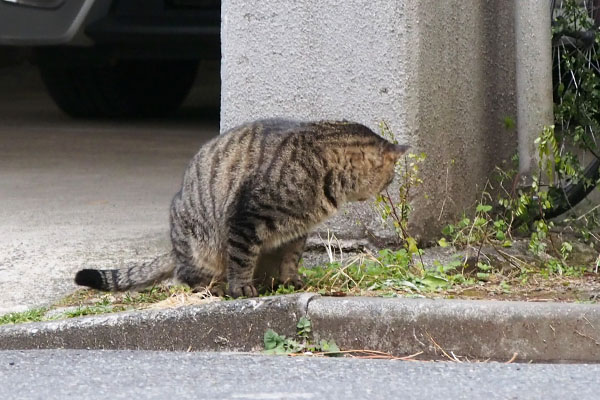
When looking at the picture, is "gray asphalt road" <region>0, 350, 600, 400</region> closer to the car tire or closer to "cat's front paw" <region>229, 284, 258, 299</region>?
"cat's front paw" <region>229, 284, 258, 299</region>

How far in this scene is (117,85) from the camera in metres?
9.51

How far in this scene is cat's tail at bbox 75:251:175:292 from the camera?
4.25m

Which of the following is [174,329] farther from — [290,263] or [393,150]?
[393,150]

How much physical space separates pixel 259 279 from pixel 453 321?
0.89m

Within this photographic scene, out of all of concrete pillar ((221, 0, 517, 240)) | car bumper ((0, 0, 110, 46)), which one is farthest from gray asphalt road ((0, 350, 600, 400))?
car bumper ((0, 0, 110, 46))

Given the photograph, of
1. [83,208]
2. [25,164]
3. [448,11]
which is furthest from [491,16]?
[25,164]

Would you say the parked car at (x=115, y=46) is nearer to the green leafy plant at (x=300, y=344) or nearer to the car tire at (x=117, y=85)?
the car tire at (x=117, y=85)

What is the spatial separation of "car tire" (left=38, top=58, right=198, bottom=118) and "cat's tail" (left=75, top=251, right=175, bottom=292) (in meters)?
4.72

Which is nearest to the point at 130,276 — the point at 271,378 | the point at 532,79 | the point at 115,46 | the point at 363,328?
the point at 363,328

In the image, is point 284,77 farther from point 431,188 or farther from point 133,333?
point 133,333

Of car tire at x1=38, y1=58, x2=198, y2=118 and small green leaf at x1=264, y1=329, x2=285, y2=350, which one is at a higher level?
car tire at x1=38, y1=58, x2=198, y2=118

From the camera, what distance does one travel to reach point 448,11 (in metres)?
4.75

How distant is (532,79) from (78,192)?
267 centimetres

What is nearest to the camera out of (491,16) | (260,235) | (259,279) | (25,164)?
(260,235)
